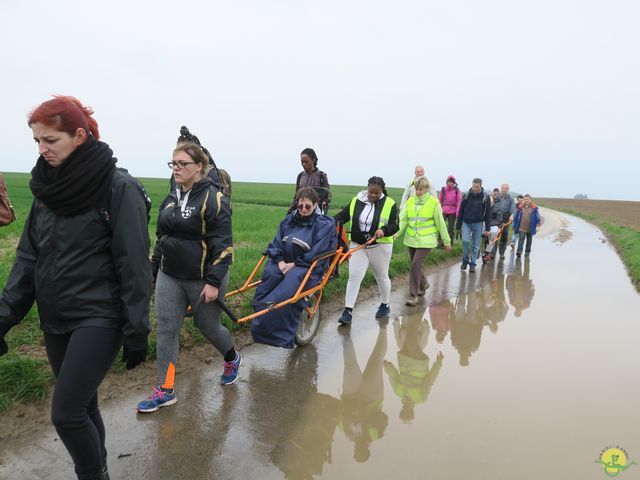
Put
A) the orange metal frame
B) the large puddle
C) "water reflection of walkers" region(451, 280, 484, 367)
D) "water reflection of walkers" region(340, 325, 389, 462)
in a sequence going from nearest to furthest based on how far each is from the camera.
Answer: the large puddle → "water reflection of walkers" region(340, 325, 389, 462) → the orange metal frame → "water reflection of walkers" region(451, 280, 484, 367)

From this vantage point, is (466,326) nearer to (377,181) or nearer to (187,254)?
(377,181)

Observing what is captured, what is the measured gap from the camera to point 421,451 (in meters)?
2.98

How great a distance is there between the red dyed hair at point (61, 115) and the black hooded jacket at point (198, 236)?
1.17 m

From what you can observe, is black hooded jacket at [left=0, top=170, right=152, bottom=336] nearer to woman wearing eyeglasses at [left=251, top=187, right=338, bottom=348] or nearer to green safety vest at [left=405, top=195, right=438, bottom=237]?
woman wearing eyeglasses at [left=251, top=187, right=338, bottom=348]

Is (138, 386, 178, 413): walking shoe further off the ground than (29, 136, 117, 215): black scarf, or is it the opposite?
(29, 136, 117, 215): black scarf

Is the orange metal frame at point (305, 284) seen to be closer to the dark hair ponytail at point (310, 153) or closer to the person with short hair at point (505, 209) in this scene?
the dark hair ponytail at point (310, 153)

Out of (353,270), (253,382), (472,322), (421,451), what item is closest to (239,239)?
(353,270)

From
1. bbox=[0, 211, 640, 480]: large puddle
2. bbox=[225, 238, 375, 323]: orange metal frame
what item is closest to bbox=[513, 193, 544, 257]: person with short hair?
bbox=[0, 211, 640, 480]: large puddle

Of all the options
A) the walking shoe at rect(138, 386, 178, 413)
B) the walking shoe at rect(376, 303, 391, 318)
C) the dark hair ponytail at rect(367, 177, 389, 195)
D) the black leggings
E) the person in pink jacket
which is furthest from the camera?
the person in pink jacket

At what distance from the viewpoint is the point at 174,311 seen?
3.46 m

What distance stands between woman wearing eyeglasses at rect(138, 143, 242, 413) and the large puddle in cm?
51

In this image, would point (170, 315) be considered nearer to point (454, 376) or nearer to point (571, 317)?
point (454, 376)

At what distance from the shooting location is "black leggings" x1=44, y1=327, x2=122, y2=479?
2.06 m

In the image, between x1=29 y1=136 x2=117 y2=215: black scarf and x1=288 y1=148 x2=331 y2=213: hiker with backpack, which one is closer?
x1=29 y1=136 x2=117 y2=215: black scarf
